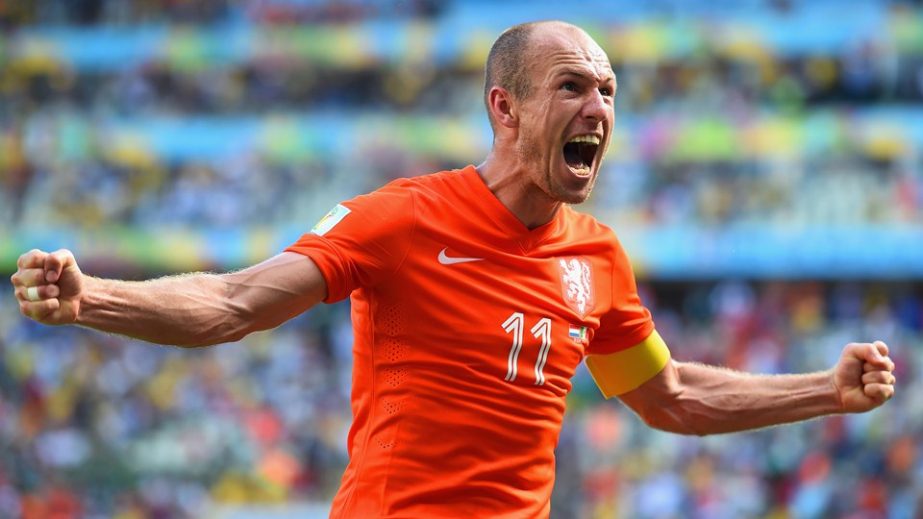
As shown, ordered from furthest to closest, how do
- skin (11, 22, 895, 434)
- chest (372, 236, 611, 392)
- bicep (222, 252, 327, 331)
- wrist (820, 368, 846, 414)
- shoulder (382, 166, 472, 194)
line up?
wrist (820, 368, 846, 414) → shoulder (382, 166, 472, 194) → chest (372, 236, 611, 392) → bicep (222, 252, 327, 331) → skin (11, 22, 895, 434)

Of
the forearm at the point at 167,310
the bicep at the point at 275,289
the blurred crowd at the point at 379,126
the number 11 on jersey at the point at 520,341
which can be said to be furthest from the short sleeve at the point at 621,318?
the blurred crowd at the point at 379,126

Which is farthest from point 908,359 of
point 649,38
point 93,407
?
point 93,407

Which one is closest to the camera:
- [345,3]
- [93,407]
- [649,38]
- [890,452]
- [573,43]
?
[573,43]

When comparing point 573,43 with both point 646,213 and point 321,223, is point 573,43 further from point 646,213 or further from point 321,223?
point 646,213

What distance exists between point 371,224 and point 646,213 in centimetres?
1709

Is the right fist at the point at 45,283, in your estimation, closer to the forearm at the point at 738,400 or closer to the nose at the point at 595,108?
the nose at the point at 595,108

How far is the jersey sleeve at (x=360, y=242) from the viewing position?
4.02m

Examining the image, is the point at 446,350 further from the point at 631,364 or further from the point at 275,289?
the point at 631,364

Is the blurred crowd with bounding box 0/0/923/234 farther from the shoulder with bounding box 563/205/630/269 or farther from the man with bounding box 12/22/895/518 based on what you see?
the man with bounding box 12/22/895/518

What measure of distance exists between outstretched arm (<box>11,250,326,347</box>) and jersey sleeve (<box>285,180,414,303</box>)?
5cm

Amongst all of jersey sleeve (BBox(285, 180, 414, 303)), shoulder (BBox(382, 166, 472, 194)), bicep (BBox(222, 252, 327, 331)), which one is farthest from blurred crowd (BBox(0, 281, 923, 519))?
bicep (BBox(222, 252, 327, 331))

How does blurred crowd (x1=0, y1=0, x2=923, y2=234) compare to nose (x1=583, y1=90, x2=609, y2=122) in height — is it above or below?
below

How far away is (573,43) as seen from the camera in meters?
4.48

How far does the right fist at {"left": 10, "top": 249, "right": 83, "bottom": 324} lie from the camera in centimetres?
330
